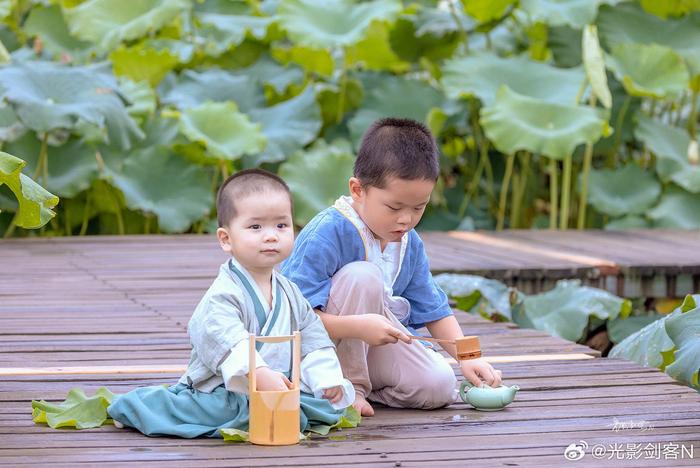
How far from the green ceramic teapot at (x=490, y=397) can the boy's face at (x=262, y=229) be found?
0.53 meters

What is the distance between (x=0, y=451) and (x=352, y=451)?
0.60 metres

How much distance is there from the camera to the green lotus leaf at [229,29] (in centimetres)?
699

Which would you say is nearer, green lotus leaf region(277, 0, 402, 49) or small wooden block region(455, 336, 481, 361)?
small wooden block region(455, 336, 481, 361)

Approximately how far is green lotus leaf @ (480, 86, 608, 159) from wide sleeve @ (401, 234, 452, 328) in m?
3.29

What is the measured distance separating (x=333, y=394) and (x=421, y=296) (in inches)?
15.5

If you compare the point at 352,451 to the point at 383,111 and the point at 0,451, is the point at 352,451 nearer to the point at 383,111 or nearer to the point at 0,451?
the point at 0,451

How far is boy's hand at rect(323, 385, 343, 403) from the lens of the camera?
2.45m

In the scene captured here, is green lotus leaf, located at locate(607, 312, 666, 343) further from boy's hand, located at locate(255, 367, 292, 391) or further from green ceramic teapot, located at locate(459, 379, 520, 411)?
boy's hand, located at locate(255, 367, 292, 391)

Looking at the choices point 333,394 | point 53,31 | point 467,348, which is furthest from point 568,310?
point 53,31

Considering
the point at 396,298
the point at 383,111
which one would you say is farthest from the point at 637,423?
the point at 383,111

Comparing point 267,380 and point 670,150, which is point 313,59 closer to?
point 670,150

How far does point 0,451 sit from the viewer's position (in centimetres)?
225

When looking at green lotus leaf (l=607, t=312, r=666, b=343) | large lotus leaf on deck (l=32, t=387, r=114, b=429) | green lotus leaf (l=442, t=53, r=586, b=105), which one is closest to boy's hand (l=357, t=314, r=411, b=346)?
large lotus leaf on deck (l=32, t=387, r=114, b=429)

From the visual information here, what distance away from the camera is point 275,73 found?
275 inches
